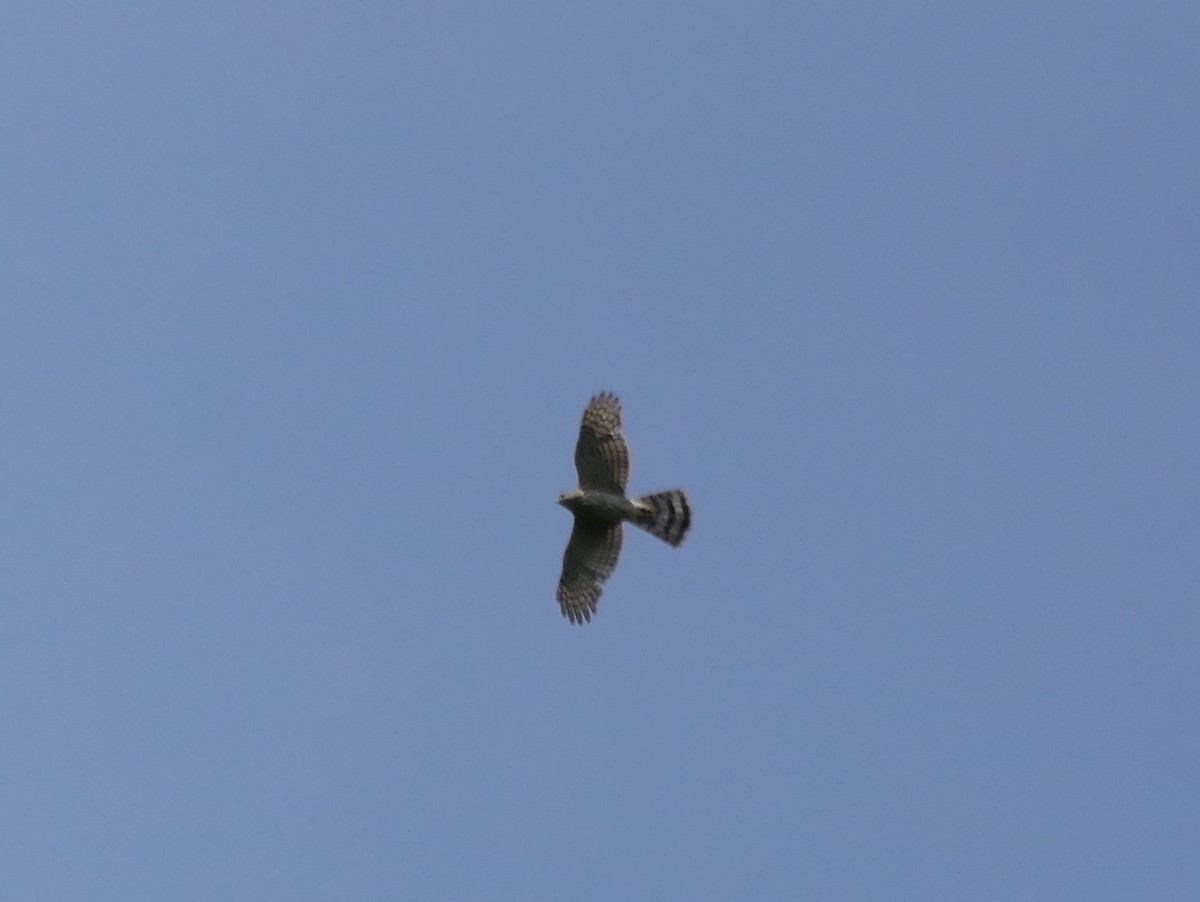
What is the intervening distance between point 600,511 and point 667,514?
42.1 inches

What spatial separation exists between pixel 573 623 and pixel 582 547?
4.10ft

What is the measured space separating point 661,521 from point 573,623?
2303mm

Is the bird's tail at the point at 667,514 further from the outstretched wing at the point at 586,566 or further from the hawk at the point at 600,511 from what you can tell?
the outstretched wing at the point at 586,566

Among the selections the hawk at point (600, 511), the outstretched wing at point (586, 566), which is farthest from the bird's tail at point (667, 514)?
the outstretched wing at point (586, 566)

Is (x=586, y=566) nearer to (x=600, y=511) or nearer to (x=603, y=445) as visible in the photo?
(x=600, y=511)

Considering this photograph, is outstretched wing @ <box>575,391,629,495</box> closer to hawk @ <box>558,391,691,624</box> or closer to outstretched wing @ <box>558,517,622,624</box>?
hawk @ <box>558,391,691,624</box>

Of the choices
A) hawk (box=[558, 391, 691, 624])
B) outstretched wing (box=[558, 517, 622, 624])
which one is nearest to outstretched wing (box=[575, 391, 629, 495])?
hawk (box=[558, 391, 691, 624])

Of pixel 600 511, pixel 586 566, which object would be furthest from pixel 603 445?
pixel 586 566

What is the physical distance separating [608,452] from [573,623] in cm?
312

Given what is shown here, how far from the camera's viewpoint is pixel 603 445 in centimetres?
3434

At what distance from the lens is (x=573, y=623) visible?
35.8 m

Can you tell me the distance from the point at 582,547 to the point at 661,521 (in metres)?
1.45

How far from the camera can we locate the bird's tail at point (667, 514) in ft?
115

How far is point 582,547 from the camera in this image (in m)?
35.6
